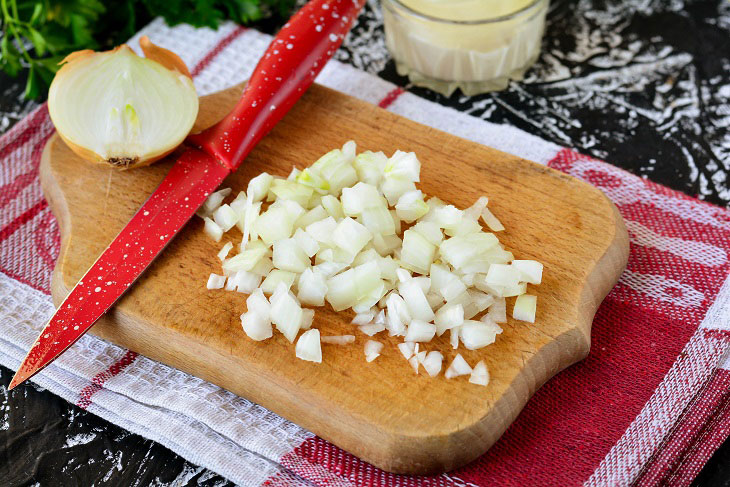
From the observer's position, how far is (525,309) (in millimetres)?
1400

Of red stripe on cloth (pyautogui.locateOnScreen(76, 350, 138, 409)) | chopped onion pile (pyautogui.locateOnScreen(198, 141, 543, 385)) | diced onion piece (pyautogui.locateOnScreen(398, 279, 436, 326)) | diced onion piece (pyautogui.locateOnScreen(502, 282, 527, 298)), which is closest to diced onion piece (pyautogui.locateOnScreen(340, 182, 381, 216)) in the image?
chopped onion pile (pyautogui.locateOnScreen(198, 141, 543, 385))

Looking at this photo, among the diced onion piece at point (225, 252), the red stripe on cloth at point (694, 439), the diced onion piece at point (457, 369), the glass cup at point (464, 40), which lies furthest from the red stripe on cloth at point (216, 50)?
the red stripe on cloth at point (694, 439)

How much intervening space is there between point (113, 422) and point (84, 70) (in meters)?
A: 0.75

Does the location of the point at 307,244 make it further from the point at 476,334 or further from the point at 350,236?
the point at 476,334

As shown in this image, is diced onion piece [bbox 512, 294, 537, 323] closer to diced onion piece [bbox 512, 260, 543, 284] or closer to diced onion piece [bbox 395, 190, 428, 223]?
diced onion piece [bbox 512, 260, 543, 284]

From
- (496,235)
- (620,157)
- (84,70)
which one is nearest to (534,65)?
(620,157)

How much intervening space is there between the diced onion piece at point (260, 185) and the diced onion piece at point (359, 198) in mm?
192

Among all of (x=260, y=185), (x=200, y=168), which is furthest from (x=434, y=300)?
(x=200, y=168)

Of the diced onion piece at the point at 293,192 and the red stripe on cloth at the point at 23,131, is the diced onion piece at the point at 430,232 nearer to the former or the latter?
the diced onion piece at the point at 293,192

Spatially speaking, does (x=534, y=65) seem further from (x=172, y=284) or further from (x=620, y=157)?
(x=172, y=284)

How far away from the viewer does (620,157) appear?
6.37 feet

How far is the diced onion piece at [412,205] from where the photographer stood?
1541 mm

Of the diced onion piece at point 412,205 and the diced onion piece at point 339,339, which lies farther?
the diced onion piece at point 412,205

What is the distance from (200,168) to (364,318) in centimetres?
54
